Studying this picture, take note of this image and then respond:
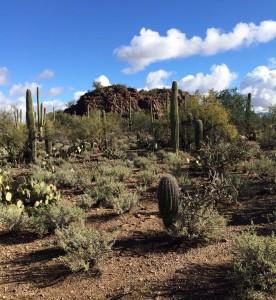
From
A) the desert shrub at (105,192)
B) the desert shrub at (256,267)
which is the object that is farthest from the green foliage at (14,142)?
the desert shrub at (256,267)

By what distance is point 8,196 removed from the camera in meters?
8.88

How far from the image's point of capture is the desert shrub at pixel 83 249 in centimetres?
538

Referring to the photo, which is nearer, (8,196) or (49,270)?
A: (49,270)

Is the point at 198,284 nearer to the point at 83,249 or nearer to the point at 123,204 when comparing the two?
the point at 83,249

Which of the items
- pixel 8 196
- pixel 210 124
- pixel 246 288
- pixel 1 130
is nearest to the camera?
pixel 246 288

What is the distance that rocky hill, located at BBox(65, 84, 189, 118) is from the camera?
229 feet

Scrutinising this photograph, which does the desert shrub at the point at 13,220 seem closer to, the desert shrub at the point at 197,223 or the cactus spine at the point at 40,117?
the desert shrub at the point at 197,223

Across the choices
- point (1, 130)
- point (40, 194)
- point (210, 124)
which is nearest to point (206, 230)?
point (40, 194)

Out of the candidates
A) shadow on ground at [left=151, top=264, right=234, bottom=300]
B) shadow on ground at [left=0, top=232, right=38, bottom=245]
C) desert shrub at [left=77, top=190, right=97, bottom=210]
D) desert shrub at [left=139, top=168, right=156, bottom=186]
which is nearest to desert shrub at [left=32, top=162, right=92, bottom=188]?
desert shrub at [left=139, top=168, right=156, bottom=186]

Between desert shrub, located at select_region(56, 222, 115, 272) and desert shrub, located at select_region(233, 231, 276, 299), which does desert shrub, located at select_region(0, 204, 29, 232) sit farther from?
desert shrub, located at select_region(233, 231, 276, 299)

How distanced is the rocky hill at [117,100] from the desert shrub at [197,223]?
6134 cm

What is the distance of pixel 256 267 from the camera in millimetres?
4574

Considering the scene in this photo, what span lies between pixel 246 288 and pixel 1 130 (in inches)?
754

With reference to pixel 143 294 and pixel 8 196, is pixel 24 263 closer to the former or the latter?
pixel 143 294
